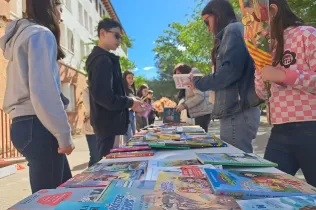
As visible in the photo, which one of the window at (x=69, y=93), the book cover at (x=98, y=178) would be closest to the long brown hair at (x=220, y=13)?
the book cover at (x=98, y=178)

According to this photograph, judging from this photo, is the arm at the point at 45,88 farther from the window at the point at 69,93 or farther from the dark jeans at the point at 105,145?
the window at the point at 69,93

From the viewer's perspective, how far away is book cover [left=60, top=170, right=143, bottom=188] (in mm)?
1138

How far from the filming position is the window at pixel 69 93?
1478 cm

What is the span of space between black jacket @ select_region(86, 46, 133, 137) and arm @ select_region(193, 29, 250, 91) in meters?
0.99

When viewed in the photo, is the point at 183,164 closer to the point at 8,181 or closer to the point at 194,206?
the point at 194,206

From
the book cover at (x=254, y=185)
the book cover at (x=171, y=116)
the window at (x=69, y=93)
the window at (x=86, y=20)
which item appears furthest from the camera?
the window at (x=86, y=20)

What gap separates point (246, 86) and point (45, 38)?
1.37m

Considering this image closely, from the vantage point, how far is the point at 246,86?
7.42 ft

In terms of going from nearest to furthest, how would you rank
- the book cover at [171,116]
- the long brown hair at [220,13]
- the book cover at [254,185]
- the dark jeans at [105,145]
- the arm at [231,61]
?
1. the book cover at [254,185]
2. the arm at [231,61]
3. the long brown hair at [220,13]
4. the dark jeans at [105,145]
5. the book cover at [171,116]

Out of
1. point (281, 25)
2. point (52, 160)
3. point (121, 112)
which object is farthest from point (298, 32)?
point (121, 112)

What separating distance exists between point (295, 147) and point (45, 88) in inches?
55.5

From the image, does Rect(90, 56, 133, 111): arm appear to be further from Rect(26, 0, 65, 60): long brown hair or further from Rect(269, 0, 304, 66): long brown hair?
Rect(269, 0, 304, 66): long brown hair

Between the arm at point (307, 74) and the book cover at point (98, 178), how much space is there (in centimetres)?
93

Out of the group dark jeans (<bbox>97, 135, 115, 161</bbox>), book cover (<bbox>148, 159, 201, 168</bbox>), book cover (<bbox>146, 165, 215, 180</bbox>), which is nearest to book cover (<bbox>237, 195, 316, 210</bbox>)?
book cover (<bbox>146, 165, 215, 180</bbox>)
